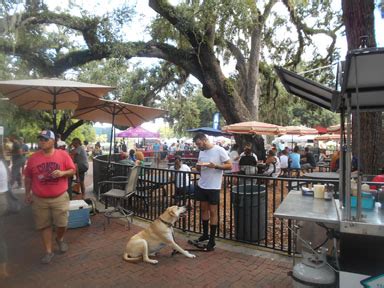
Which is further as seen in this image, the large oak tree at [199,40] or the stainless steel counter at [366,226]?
the large oak tree at [199,40]

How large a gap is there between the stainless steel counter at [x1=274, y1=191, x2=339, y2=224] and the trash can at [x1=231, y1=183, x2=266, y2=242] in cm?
137

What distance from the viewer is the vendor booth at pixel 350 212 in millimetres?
2689

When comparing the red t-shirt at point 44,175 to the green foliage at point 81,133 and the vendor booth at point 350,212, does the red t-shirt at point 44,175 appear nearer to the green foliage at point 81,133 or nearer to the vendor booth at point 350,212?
the vendor booth at point 350,212

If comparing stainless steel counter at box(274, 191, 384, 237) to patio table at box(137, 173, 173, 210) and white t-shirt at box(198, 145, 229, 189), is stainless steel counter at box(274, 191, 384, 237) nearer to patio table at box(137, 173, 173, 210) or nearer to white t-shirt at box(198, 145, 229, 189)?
white t-shirt at box(198, 145, 229, 189)

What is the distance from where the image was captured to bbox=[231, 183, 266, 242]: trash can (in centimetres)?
529

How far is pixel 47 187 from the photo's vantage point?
14.4ft

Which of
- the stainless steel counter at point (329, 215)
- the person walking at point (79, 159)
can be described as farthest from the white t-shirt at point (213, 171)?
the person walking at point (79, 159)

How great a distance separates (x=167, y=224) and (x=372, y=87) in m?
3.01

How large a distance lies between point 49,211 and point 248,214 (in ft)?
9.88

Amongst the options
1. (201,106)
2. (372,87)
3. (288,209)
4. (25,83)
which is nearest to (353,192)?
(288,209)

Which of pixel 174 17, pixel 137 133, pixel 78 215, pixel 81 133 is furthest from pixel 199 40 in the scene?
pixel 81 133

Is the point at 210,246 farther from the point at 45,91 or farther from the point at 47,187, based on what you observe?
the point at 45,91

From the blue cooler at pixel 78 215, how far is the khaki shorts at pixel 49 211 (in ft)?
4.64

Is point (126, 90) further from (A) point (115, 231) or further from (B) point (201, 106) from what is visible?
(B) point (201, 106)
